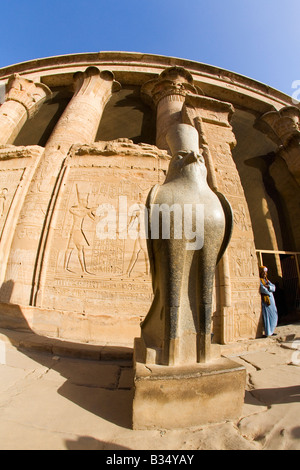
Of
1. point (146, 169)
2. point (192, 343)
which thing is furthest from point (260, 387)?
point (146, 169)

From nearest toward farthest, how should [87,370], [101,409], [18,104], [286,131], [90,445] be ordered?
1. [90,445]
2. [101,409]
3. [87,370]
4. [18,104]
5. [286,131]

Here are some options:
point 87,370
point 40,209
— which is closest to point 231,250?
point 87,370

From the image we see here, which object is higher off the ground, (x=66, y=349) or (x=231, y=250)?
(x=231, y=250)

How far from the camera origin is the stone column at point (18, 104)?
25.8 ft

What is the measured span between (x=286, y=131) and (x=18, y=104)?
1180cm

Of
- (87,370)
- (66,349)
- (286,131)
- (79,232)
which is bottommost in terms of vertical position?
(87,370)

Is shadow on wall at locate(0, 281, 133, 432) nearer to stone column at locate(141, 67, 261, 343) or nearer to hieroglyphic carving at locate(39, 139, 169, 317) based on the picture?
hieroglyphic carving at locate(39, 139, 169, 317)

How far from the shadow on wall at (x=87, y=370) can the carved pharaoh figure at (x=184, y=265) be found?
48cm

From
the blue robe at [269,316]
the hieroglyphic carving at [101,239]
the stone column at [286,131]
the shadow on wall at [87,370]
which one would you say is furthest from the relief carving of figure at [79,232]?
the stone column at [286,131]

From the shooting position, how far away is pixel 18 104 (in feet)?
28.1

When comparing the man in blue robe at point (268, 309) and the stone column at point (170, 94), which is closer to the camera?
the man in blue robe at point (268, 309)

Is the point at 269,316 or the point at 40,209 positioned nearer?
the point at 269,316

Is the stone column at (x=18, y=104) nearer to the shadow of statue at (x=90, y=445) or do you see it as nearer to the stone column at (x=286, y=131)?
the shadow of statue at (x=90, y=445)

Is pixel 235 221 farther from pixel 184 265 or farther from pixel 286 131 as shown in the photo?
pixel 286 131
